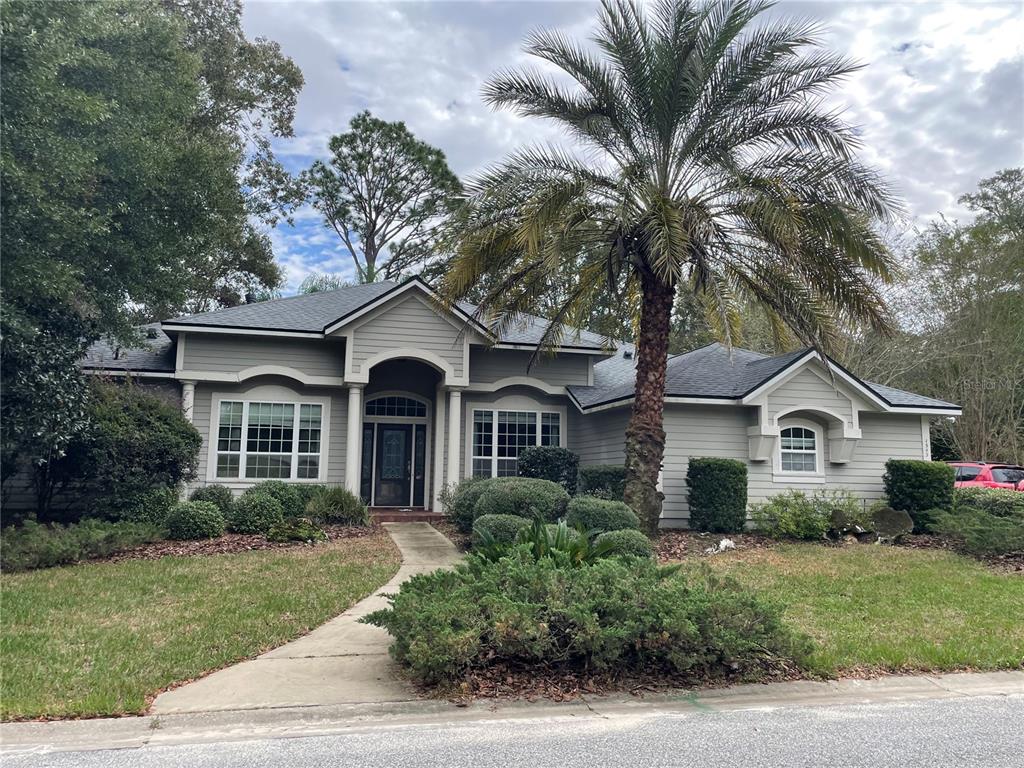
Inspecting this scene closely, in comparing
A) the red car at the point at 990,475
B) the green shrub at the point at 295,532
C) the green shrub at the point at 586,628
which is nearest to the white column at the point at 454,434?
the green shrub at the point at 295,532

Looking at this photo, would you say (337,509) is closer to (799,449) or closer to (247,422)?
(247,422)

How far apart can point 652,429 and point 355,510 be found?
600 centimetres

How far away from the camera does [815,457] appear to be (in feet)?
52.6

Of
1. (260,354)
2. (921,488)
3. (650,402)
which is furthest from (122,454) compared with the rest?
(921,488)

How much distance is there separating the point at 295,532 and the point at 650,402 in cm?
655

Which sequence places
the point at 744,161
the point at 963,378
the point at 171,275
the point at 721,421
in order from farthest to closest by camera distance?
1. the point at 963,378
2. the point at 721,421
3. the point at 171,275
4. the point at 744,161

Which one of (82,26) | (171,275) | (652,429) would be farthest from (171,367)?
(652,429)

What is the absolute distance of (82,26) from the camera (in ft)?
34.0

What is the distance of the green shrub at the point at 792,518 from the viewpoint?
45.6 ft

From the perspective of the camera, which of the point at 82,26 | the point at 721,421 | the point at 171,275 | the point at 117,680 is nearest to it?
the point at 117,680

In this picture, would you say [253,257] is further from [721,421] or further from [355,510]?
[721,421]

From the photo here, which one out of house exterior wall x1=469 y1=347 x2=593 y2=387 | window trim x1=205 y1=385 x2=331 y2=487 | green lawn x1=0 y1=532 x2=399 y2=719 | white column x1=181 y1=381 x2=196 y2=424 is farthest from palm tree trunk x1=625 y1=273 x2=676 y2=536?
white column x1=181 y1=381 x2=196 y2=424

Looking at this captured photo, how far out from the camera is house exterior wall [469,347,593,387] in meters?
17.6

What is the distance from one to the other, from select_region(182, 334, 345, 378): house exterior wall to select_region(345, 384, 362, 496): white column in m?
0.81
